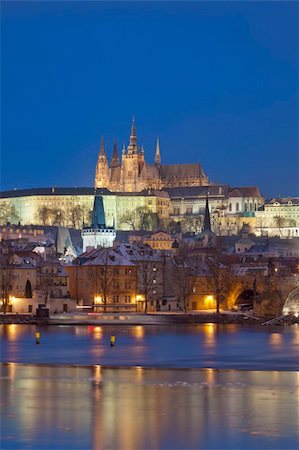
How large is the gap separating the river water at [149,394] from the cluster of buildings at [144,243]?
61.9 feet

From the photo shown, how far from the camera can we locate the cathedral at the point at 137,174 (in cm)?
16562

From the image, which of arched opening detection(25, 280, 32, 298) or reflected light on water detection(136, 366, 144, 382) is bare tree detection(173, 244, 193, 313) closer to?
arched opening detection(25, 280, 32, 298)

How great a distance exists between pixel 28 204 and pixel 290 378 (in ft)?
419

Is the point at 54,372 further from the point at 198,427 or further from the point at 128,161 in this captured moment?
the point at 128,161

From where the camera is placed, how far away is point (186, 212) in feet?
506

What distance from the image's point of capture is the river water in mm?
16594

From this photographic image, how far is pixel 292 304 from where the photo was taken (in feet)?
172

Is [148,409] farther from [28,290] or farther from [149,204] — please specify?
[149,204]

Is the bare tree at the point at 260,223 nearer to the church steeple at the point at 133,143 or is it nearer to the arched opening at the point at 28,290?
the church steeple at the point at 133,143

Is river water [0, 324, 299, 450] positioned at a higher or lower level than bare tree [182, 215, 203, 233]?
lower

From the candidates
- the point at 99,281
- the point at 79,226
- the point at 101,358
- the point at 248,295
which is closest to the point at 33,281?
the point at 99,281

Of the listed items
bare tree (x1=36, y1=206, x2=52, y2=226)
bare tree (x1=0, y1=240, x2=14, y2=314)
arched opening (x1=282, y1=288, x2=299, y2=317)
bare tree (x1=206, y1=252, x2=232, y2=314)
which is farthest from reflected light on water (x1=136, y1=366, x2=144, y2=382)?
bare tree (x1=36, y1=206, x2=52, y2=226)

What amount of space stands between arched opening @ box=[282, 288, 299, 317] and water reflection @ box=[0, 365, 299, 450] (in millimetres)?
26103

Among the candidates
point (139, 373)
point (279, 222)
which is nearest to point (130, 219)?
point (279, 222)
